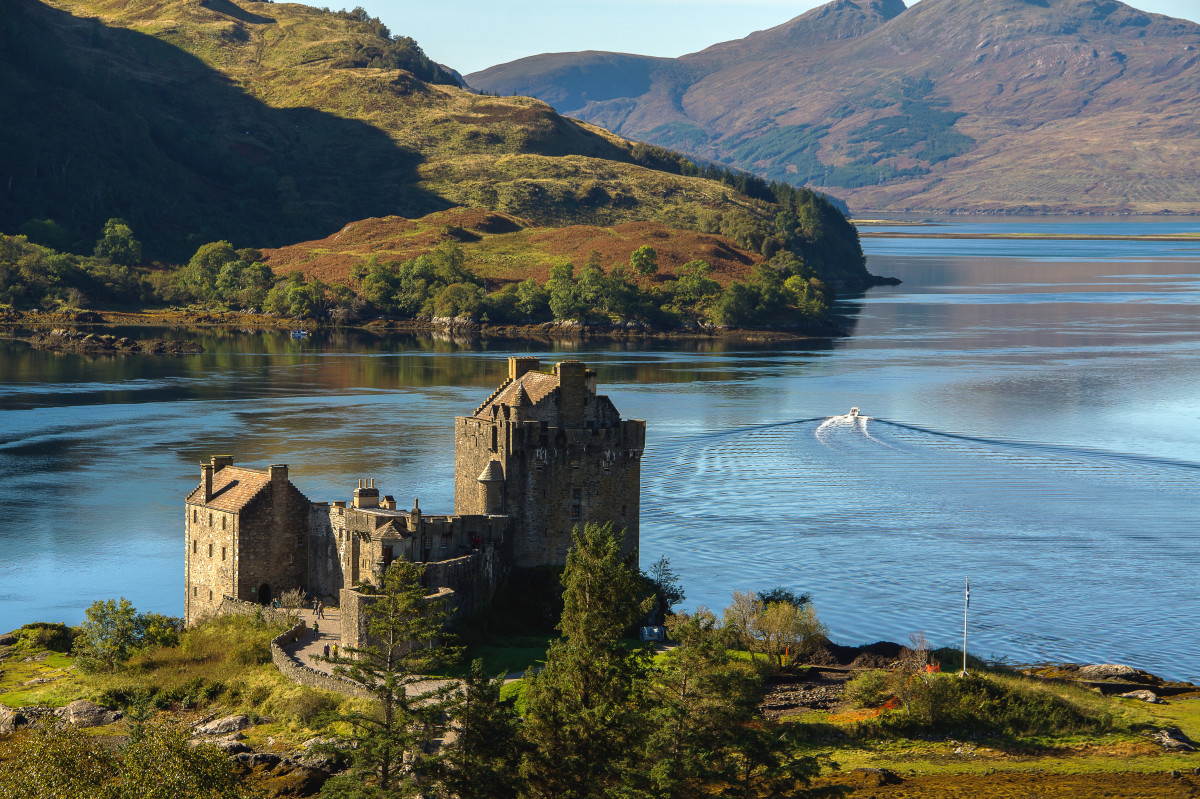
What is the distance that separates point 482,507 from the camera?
60062 mm

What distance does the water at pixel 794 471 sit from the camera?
240 ft

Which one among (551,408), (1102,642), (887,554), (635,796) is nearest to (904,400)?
(887,554)

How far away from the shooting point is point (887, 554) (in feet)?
271

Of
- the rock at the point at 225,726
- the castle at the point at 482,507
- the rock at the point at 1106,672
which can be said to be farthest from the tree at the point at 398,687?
the rock at the point at 1106,672

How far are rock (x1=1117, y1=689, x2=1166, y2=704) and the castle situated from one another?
67.9ft

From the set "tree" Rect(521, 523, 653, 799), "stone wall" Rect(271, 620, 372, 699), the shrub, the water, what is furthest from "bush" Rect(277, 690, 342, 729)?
the water

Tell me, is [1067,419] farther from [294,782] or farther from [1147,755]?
[294,782]

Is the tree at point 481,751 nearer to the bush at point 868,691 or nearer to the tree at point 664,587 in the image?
the bush at point 868,691

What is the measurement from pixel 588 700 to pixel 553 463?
18442 millimetres

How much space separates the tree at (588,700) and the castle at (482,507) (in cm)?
1170

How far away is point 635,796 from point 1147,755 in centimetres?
1930

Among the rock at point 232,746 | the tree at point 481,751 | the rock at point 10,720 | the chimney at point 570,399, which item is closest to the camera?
the tree at point 481,751

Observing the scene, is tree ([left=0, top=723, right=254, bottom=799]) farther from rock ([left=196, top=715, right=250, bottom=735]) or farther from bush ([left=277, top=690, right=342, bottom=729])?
rock ([left=196, top=715, right=250, bottom=735])

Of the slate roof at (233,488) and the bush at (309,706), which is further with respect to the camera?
the slate roof at (233,488)
